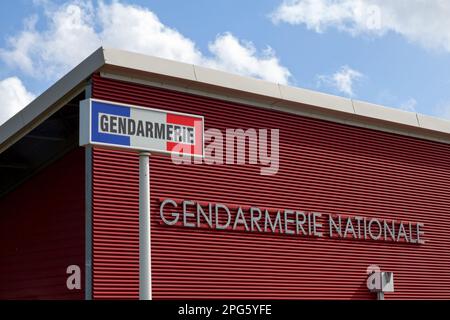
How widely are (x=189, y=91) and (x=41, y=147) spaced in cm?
422

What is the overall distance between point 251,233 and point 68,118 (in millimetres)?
5275

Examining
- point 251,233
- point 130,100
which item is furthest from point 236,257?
point 130,100

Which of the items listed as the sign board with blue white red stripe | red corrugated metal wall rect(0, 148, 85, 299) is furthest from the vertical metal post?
red corrugated metal wall rect(0, 148, 85, 299)

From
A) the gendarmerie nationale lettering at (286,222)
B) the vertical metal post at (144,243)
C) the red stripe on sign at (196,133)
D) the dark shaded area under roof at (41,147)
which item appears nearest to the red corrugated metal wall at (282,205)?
the gendarmerie nationale lettering at (286,222)

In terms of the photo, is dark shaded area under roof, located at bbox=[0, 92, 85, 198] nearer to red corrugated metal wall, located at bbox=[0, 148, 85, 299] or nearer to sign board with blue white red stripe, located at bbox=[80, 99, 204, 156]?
red corrugated metal wall, located at bbox=[0, 148, 85, 299]

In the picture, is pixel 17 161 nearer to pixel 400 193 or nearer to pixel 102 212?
pixel 102 212

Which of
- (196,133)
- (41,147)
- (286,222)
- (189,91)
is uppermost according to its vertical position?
(189,91)

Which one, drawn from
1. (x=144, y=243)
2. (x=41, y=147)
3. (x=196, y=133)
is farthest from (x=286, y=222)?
(x=144, y=243)

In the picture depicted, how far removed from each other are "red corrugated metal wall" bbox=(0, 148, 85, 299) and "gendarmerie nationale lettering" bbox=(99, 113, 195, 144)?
768 cm

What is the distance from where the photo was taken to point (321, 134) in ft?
70.0

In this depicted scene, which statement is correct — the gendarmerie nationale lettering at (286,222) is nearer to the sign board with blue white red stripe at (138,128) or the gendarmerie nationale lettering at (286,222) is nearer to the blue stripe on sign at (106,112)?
the sign board with blue white red stripe at (138,128)

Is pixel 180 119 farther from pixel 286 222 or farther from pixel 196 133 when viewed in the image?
pixel 286 222

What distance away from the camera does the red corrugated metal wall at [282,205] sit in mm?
16844

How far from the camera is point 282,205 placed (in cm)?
1991
